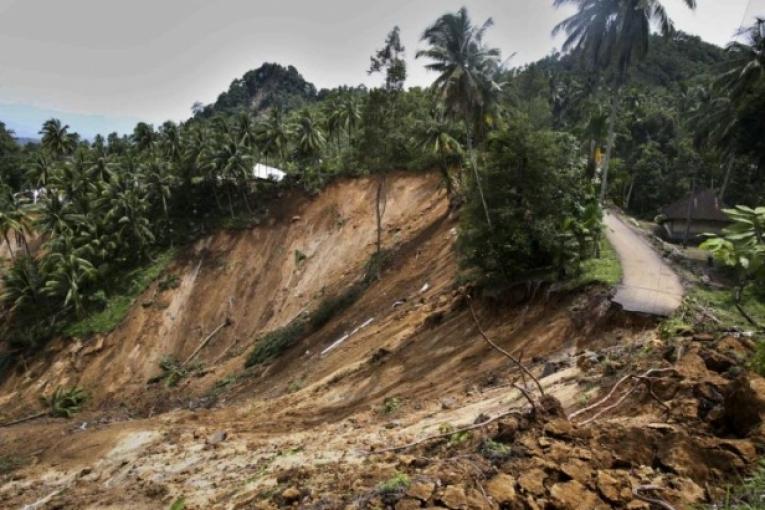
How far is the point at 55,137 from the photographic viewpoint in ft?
235

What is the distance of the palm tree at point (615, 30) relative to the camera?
82.4 ft

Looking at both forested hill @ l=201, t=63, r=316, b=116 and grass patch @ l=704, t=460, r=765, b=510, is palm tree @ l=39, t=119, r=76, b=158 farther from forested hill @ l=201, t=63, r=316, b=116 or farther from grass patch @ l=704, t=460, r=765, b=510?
forested hill @ l=201, t=63, r=316, b=116

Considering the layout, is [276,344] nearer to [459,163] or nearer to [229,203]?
[459,163]

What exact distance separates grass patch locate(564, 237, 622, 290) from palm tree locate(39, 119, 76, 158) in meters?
73.4

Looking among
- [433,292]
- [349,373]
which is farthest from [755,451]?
[433,292]

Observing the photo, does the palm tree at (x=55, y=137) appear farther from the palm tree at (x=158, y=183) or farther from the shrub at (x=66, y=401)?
the shrub at (x=66, y=401)

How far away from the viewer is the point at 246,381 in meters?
27.8

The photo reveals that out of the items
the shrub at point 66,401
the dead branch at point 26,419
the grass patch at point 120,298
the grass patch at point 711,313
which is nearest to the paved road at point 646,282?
the grass patch at point 711,313

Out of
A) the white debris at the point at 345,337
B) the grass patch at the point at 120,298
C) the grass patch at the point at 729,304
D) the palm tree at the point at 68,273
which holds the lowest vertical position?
the white debris at the point at 345,337

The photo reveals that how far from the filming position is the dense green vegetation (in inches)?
736

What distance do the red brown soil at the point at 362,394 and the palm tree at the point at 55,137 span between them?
4123cm

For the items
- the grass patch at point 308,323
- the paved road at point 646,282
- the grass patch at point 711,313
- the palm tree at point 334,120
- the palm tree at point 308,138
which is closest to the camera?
the grass patch at point 711,313

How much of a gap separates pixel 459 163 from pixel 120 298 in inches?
Result: 1084

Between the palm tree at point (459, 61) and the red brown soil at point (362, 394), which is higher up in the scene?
the palm tree at point (459, 61)
